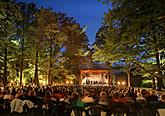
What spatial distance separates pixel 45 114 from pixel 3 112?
204 cm

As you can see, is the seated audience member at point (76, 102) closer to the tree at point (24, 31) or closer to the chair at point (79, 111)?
the chair at point (79, 111)

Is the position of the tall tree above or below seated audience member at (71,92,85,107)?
above

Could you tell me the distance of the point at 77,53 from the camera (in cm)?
6206

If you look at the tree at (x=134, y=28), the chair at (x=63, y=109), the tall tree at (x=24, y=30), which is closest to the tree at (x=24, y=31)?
the tall tree at (x=24, y=30)

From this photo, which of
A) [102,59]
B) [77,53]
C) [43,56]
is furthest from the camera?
[77,53]

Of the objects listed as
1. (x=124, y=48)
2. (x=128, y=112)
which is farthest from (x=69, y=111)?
(x=124, y=48)

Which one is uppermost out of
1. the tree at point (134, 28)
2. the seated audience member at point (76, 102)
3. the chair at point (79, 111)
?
the tree at point (134, 28)

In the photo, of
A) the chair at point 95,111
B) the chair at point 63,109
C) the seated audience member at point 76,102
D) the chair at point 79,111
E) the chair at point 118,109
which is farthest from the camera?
the seated audience member at point 76,102

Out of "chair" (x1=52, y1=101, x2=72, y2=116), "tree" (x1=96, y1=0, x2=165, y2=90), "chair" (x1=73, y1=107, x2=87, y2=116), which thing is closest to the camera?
"chair" (x1=73, y1=107, x2=87, y2=116)

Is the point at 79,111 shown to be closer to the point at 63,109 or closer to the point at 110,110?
the point at 63,109

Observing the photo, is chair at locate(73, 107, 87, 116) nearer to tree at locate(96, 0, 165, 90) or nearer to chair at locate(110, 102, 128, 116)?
chair at locate(110, 102, 128, 116)

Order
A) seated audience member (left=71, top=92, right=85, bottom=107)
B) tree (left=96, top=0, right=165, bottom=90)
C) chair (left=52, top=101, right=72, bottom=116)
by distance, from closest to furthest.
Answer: chair (left=52, top=101, right=72, bottom=116) → seated audience member (left=71, top=92, right=85, bottom=107) → tree (left=96, top=0, right=165, bottom=90)

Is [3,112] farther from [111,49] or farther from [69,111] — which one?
[111,49]

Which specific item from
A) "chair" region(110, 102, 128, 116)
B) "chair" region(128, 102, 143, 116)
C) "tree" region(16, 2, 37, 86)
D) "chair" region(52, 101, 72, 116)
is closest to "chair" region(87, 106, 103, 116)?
"chair" region(110, 102, 128, 116)
